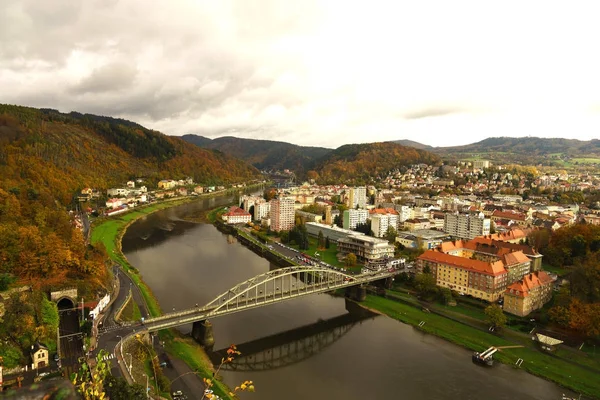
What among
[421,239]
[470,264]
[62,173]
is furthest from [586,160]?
[62,173]

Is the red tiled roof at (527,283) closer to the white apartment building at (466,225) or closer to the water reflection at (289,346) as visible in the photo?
the water reflection at (289,346)

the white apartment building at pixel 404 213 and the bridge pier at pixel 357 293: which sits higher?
the white apartment building at pixel 404 213

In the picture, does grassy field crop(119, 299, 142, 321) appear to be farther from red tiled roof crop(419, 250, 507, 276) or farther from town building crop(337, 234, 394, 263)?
red tiled roof crop(419, 250, 507, 276)

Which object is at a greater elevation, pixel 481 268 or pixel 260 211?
pixel 260 211

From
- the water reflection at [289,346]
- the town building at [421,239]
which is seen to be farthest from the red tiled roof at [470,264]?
the town building at [421,239]

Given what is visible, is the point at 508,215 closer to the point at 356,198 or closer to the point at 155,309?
the point at 356,198

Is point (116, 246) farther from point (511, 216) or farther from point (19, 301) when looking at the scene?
point (511, 216)
